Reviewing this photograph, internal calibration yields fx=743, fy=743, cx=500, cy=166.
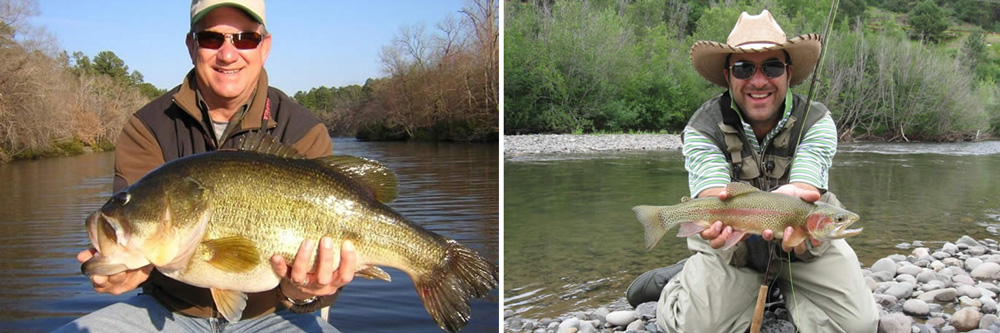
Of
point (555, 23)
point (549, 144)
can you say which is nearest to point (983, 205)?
point (549, 144)

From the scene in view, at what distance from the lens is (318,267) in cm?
195

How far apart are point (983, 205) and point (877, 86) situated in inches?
1249

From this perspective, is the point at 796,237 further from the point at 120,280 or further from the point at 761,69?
the point at 120,280

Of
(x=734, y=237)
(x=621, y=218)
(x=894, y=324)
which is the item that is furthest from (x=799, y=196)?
(x=621, y=218)

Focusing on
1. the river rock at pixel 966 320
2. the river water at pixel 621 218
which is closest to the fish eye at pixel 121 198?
the river water at pixel 621 218

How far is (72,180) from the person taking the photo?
1778 centimetres

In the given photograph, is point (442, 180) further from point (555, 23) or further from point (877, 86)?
point (877, 86)

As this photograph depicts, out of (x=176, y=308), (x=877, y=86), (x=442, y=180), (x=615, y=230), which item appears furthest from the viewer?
(x=877, y=86)

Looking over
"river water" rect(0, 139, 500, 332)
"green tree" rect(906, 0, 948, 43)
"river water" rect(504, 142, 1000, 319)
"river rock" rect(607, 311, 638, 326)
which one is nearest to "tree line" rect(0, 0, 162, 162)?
"river water" rect(0, 139, 500, 332)

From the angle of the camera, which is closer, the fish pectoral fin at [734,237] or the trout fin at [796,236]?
the trout fin at [796,236]

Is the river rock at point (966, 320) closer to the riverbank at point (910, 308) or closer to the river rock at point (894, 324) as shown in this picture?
the riverbank at point (910, 308)

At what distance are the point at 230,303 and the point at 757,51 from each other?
260 centimetres

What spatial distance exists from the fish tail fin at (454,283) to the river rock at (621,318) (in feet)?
7.45

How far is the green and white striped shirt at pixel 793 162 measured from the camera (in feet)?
10.8
